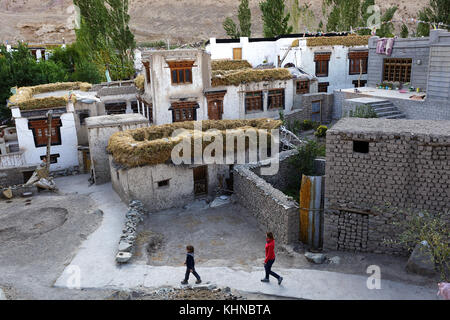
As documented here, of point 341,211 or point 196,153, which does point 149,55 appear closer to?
point 196,153

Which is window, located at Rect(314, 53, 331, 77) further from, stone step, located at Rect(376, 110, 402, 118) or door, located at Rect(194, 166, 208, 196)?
door, located at Rect(194, 166, 208, 196)

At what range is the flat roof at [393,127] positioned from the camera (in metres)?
11.7

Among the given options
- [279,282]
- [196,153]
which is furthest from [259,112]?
[279,282]

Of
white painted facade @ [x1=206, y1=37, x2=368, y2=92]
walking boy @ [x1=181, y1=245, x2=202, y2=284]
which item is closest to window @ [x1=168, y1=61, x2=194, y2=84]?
white painted facade @ [x1=206, y1=37, x2=368, y2=92]

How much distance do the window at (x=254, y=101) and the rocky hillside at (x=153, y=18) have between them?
69835 millimetres

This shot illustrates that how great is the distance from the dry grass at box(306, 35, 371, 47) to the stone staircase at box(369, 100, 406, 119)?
983 cm

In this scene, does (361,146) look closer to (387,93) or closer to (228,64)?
(387,93)

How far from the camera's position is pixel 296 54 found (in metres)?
31.6

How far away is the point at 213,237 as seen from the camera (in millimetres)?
14922

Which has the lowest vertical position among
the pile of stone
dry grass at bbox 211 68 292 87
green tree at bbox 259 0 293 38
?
the pile of stone

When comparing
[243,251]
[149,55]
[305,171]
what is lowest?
[243,251]

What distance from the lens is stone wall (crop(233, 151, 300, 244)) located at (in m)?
13.5
